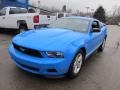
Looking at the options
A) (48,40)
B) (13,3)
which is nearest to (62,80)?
(48,40)

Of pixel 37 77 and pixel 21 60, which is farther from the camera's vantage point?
pixel 37 77

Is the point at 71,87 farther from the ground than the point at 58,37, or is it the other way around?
the point at 58,37

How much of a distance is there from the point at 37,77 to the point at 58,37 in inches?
42.1

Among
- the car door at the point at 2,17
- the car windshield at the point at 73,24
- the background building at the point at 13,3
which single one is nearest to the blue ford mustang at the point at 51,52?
the car windshield at the point at 73,24

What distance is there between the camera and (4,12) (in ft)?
35.1

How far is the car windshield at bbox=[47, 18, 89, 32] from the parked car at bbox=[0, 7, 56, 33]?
370 cm

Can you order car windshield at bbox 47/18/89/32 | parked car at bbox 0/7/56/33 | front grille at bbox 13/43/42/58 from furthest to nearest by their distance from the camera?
parked car at bbox 0/7/56/33
car windshield at bbox 47/18/89/32
front grille at bbox 13/43/42/58

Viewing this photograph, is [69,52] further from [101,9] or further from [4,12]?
[101,9]

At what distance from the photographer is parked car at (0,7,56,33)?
9.45 m

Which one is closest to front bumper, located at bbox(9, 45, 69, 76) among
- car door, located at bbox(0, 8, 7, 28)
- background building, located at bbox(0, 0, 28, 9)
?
car door, located at bbox(0, 8, 7, 28)

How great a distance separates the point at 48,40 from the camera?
164 inches

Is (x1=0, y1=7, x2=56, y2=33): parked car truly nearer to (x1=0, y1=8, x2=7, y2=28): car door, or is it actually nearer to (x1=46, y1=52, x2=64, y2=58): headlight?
(x1=0, y1=8, x2=7, y2=28): car door

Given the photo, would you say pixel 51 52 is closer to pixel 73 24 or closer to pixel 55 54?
pixel 55 54

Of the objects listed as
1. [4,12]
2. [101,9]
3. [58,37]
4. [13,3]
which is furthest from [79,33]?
[101,9]
